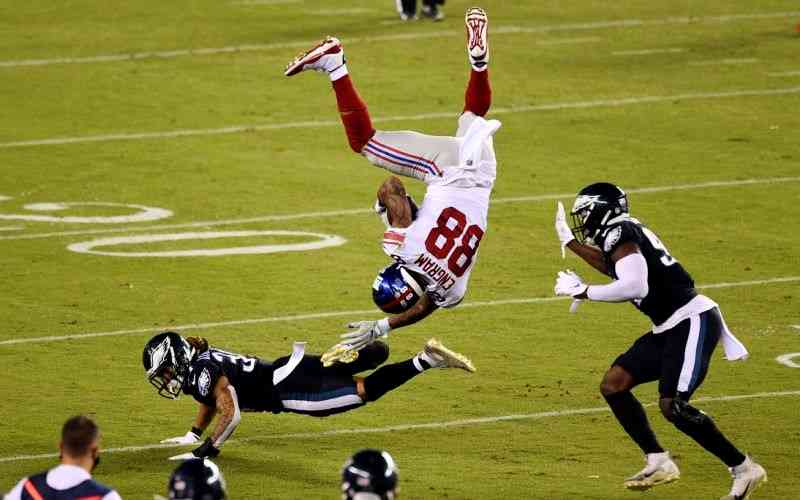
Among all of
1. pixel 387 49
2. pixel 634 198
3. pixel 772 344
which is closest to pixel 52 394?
pixel 772 344

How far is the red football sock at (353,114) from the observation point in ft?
36.7

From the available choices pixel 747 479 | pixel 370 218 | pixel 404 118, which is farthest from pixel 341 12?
pixel 747 479

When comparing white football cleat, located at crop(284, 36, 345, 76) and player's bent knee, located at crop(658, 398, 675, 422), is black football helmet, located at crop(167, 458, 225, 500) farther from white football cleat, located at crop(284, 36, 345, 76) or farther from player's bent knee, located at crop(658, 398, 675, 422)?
white football cleat, located at crop(284, 36, 345, 76)

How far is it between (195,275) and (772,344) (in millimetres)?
5025

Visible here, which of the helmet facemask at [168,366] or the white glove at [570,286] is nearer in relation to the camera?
the white glove at [570,286]

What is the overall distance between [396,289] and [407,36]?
556 inches

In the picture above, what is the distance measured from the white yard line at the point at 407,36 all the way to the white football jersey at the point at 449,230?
1272 cm

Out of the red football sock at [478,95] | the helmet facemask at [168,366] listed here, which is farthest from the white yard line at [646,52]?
the helmet facemask at [168,366]

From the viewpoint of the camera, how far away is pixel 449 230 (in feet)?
35.9

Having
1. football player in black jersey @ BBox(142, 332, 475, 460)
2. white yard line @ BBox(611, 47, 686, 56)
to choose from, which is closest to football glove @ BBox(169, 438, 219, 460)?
football player in black jersey @ BBox(142, 332, 475, 460)

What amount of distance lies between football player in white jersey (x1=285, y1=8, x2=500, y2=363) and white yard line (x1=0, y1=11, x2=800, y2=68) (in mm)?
12508

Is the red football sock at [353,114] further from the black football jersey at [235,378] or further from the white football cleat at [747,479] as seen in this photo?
the white football cleat at [747,479]

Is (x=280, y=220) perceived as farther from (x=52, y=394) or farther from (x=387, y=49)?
(x=387, y=49)

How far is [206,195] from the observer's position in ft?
58.9
